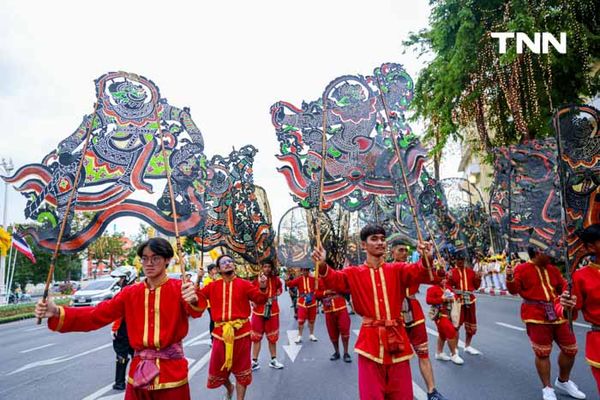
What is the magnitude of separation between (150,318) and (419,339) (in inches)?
139

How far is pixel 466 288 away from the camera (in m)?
6.73

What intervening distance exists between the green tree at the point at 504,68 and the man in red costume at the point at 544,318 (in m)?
6.07

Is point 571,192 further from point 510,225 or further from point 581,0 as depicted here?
point 581,0

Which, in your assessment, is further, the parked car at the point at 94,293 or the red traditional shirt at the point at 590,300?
the parked car at the point at 94,293

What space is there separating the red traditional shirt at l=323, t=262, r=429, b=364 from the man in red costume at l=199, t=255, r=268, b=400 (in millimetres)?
1300

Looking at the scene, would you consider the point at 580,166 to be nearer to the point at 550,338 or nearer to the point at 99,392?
the point at 550,338

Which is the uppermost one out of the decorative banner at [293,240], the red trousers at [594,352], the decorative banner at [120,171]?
the decorative banner at [120,171]

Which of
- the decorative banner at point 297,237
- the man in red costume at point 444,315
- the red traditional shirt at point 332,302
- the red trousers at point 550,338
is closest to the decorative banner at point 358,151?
the decorative banner at point 297,237

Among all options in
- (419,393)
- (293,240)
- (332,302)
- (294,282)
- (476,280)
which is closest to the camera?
(419,393)

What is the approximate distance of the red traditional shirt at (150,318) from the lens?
10.2 feet

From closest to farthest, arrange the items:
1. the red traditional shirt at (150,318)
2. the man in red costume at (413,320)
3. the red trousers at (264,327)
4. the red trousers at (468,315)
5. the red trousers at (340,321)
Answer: the red traditional shirt at (150,318) → the man in red costume at (413,320) → the red trousers at (468,315) → the red trousers at (264,327) → the red trousers at (340,321)

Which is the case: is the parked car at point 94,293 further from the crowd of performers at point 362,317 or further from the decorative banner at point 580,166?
the decorative banner at point 580,166

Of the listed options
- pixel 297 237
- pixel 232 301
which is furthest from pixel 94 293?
pixel 297 237

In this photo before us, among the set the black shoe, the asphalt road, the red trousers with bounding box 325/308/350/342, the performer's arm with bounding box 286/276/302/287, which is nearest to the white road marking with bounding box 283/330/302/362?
the asphalt road
